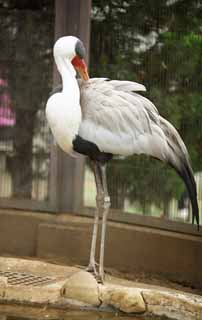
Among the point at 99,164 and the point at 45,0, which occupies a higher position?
the point at 45,0

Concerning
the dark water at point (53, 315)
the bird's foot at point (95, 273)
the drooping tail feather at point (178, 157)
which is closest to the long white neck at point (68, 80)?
the drooping tail feather at point (178, 157)

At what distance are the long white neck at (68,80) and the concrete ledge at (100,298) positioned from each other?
1.19 m

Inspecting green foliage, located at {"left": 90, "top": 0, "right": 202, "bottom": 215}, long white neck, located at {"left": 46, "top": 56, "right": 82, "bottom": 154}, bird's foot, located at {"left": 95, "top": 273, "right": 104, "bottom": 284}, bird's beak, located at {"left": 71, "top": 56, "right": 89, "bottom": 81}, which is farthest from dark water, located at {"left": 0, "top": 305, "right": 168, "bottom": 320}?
green foliage, located at {"left": 90, "top": 0, "right": 202, "bottom": 215}

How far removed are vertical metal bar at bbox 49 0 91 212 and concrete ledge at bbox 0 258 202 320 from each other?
2123 mm

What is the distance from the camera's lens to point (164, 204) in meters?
6.20

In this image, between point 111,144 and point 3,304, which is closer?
point 3,304

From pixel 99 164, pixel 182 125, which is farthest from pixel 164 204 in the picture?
pixel 99 164

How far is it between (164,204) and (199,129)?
73 cm

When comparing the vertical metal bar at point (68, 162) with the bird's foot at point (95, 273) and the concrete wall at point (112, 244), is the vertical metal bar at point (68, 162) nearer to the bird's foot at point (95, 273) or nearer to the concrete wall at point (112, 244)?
the concrete wall at point (112, 244)

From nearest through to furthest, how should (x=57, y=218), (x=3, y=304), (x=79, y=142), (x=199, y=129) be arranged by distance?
(x=3, y=304) → (x=79, y=142) → (x=199, y=129) → (x=57, y=218)

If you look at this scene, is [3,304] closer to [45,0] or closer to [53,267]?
[53,267]

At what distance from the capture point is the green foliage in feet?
19.7

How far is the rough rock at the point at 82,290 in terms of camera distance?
424 cm

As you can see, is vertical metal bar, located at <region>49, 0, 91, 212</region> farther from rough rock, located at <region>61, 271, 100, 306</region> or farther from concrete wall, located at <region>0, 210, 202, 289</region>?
rough rock, located at <region>61, 271, 100, 306</region>
